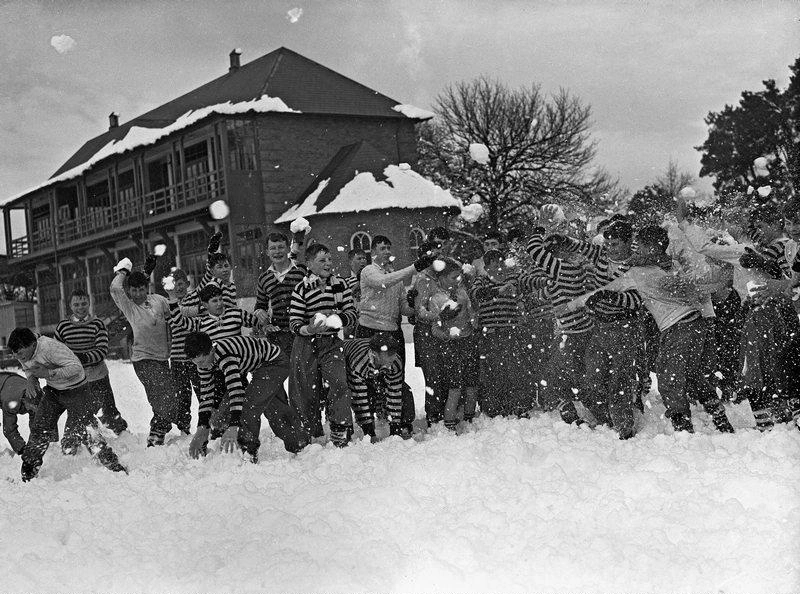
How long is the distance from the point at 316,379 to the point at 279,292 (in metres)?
0.87

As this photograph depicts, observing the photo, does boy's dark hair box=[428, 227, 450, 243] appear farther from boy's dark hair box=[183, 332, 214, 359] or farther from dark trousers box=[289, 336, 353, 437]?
boy's dark hair box=[183, 332, 214, 359]

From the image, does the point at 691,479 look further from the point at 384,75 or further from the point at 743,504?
the point at 384,75

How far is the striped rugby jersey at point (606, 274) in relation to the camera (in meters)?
7.06

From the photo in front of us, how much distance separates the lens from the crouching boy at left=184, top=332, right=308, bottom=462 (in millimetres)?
7059

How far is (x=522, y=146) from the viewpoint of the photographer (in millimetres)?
16359

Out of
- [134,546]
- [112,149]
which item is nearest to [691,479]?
[134,546]

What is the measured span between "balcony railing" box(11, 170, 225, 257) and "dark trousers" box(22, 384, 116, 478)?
19683 millimetres

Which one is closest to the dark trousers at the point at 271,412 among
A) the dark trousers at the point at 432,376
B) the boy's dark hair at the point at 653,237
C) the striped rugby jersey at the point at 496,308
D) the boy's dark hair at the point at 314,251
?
the boy's dark hair at the point at 314,251

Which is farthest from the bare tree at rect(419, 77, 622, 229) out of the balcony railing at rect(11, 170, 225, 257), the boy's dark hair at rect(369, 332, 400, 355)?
the balcony railing at rect(11, 170, 225, 257)

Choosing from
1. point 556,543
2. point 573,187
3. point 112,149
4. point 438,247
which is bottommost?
point 556,543

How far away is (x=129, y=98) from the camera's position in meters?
7.76

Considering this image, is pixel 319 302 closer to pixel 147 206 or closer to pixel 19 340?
pixel 19 340

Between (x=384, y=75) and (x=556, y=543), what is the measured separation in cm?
444

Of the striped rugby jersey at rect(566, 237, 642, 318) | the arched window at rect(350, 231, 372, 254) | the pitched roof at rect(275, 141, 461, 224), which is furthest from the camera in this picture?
the arched window at rect(350, 231, 372, 254)
